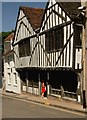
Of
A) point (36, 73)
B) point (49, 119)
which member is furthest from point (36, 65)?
point (49, 119)

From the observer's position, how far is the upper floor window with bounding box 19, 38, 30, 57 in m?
28.2

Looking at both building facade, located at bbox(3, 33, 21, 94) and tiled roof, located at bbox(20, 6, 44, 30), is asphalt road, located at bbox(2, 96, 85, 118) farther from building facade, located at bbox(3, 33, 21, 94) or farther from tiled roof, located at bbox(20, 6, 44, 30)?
building facade, located at bbox(3, 33, 21, 94)

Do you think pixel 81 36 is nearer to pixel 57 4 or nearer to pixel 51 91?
pixel 57 4

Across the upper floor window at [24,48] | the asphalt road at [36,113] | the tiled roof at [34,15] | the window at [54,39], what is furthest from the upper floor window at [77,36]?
the upper floor window at [24,48]

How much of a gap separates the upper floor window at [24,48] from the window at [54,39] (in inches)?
188

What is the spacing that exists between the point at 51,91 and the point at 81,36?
664cm

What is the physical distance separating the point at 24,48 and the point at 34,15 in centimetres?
313

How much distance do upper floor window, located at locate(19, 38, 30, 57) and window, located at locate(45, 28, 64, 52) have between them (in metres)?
4.77

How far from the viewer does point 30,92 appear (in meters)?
29.7

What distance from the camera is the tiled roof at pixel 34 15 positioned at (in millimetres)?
27328

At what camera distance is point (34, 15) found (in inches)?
1143

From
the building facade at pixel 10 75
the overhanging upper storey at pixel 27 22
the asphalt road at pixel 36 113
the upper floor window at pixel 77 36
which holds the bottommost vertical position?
the asphalt road at pixel 36 113

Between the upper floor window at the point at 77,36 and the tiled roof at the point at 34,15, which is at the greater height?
the tiled roof at the point at 34,15

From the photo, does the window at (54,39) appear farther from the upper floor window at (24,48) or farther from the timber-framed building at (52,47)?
the upper floor window at (24,48)
